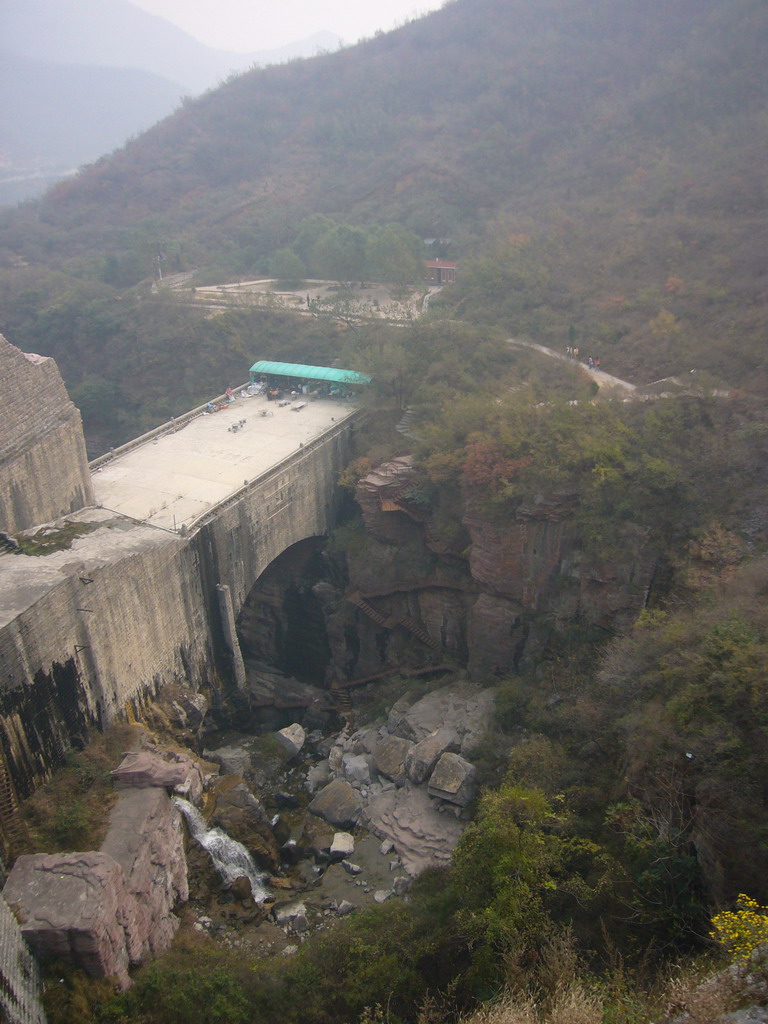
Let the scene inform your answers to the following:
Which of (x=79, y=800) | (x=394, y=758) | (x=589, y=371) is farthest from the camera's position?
(x=589, y=371)

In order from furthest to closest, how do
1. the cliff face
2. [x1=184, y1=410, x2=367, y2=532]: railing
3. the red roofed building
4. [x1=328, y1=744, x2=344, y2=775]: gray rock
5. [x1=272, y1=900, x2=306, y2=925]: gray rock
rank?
the red roofed building, [x1=184, y1=410, x2=367, y2=532]: railing, the cliff face, [x1=328, y1=744, x2=344, y2=775]: gray rock, [x1=272, y1=900, x2=306, y2=925]: gray rock

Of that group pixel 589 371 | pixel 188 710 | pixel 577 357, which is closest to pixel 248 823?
pixel 188 710

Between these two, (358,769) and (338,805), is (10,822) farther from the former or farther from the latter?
(358,769)

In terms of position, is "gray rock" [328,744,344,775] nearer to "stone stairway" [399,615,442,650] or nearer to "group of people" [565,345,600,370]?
"stone stairway" [399,615,442,650]

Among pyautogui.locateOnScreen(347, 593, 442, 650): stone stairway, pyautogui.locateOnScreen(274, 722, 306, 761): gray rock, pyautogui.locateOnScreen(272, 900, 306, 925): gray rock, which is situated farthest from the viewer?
pyautogui.locateOnScreen(347, 593, 442, 650): stone stairway

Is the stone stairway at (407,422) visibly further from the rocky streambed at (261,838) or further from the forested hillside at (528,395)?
the rocky streambed at (261,838)

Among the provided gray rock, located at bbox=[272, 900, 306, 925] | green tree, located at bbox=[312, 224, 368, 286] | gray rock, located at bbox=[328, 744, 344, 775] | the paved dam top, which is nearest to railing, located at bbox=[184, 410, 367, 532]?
the paved dam top

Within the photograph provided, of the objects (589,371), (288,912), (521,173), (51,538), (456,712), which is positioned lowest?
→ (456,712)
